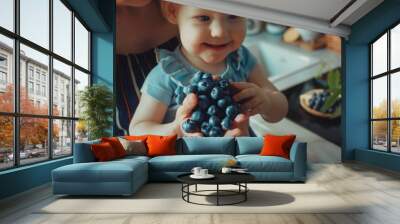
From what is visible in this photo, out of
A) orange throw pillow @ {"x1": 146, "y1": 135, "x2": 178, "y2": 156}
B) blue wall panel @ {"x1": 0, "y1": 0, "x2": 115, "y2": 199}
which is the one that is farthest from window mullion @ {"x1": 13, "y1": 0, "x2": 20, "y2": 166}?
orange throw pillow @ {"x1": 146, "y1": 135, "x2": 178, "y2": 156}

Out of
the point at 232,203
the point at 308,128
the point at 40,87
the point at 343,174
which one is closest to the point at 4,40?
the point at 40,87

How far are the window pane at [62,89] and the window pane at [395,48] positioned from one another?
637 cm

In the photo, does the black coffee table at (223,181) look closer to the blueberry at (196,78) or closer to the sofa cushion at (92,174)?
the sofa cushion at (92,174)

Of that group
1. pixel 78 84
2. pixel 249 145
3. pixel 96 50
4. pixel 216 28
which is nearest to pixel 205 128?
pixel 249 145

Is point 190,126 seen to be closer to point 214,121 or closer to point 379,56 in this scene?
point 214,121

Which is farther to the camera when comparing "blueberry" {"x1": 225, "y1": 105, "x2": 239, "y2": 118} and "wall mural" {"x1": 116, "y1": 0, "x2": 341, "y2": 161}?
"wall mural" {"x1": 116, "y1": 0, "x2": 341, "y2": 161}

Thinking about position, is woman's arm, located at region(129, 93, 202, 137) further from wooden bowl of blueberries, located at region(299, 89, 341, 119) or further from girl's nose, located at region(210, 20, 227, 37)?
wooden bowl of blueberries, located at region(299, 89, 341, 119)

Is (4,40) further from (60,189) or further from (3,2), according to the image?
(60,189)

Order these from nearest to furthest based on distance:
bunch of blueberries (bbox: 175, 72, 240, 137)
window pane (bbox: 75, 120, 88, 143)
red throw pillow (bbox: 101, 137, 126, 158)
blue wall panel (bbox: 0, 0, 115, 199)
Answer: blue wall panel (bbox: 0, 0, 115, 199), red throw pillow (bbox: 101, 137, 126, 158), window pane (bbox: 75, 120, 88, 143), bunch of blueberries (bbox: 175, 72, 240, 137)

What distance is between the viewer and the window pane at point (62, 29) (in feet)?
20.8

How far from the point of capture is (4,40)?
4.70m

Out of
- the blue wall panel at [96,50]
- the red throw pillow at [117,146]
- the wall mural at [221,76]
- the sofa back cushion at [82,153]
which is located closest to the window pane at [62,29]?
the blue wall panel at [96,50]

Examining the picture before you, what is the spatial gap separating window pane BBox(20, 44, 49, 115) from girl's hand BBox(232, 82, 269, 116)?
4.06 meters

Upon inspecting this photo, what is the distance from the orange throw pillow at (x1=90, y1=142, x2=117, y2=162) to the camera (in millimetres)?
5379
